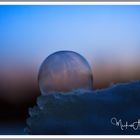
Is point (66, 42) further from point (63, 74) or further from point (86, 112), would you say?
point (86, 112)

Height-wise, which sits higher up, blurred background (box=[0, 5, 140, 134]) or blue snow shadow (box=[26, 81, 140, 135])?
blurred background (box=[0, 5, 140, 134])

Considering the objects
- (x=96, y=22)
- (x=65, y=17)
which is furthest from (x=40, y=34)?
(x=96, y=22)

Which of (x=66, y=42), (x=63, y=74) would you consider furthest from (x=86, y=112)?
(x=66, y=42)

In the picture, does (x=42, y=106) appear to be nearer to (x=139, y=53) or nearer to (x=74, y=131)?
(x=74, y=131)

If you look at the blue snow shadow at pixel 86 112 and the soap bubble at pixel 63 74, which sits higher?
the soap bubble at pixel 63 74

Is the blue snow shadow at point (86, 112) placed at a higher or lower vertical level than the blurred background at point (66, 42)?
lower
